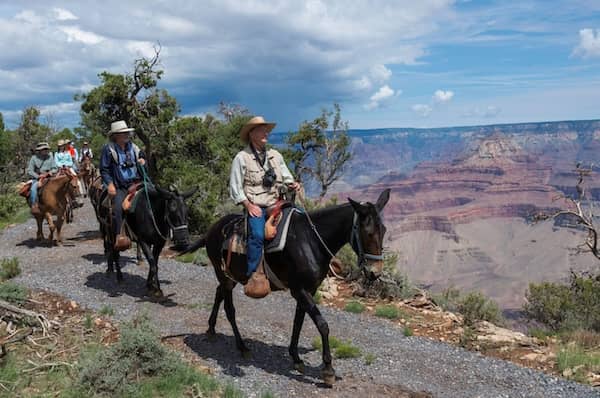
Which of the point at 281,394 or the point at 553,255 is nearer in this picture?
the point at 281,394

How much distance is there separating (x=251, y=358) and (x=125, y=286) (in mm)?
4566

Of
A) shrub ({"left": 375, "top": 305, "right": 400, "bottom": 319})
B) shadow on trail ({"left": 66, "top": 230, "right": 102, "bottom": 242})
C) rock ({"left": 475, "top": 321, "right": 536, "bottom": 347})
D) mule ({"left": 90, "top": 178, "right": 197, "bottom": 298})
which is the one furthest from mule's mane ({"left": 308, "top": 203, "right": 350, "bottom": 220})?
shadow on trail ({"left": 66, "top": 230, "right": 102, "bottom": 242})

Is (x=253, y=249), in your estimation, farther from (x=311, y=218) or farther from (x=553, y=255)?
(x=553, y=255)

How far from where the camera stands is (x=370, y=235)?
5883 millimetres

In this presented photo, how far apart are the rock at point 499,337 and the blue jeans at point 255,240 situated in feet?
17.3

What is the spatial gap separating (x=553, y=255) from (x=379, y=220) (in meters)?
216

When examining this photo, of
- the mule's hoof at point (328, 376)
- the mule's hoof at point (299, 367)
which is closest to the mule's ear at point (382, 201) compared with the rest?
the mule's hoof at point (328, 376)

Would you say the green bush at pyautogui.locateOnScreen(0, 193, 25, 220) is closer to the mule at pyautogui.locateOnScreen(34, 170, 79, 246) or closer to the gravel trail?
the mule at pyautogui.locateOnScreen(34, 170, 79, 246)

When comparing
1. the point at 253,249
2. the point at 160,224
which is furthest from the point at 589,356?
the point at 160,224

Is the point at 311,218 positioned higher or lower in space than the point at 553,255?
higher

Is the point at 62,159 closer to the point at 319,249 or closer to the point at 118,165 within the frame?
the point at 118,165

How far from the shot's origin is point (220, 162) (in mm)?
18375

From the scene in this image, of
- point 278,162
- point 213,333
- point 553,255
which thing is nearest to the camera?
point 278,162

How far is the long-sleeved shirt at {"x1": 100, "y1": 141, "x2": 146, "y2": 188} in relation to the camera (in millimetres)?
10125
